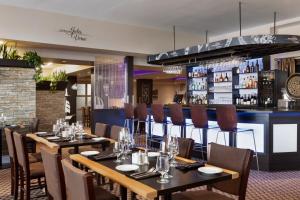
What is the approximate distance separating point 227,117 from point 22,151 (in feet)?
10.7

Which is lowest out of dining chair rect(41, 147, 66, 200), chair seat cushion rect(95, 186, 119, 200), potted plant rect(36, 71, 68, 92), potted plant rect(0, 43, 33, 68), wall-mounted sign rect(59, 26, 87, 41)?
chair seat cushion rect(95, 186, 119, 200)

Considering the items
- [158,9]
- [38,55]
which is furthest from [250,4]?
[38,55]

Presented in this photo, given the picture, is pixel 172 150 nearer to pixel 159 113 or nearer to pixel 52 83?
pixel 159 113

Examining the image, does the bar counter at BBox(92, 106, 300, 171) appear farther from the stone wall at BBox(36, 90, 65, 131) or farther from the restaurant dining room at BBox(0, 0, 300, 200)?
the stone wall at BBox(36, 90, 65, 131)

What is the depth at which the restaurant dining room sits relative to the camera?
2.46m

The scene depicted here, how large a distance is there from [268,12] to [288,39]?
127 cm

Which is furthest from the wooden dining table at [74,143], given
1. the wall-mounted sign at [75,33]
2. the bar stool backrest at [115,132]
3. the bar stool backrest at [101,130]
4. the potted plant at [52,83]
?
the potted plant at [52,83]

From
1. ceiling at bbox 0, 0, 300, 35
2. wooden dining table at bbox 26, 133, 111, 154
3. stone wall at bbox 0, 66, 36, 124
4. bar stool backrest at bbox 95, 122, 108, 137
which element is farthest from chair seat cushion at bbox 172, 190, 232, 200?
stone wall at bbox 0, 66, 36, 124

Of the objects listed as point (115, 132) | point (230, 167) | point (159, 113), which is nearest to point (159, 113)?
point (159, 113)

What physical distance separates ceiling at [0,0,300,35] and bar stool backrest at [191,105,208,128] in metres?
2.19

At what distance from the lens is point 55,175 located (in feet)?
7.50

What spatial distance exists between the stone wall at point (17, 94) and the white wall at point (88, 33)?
31.3 inches

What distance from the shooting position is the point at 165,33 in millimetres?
8797

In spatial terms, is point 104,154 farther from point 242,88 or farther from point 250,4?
point 242,88
